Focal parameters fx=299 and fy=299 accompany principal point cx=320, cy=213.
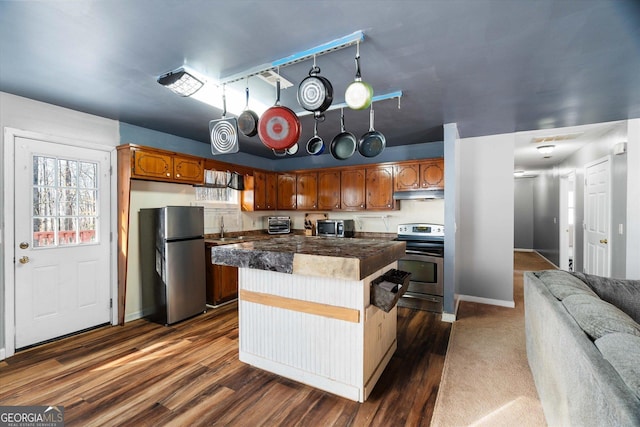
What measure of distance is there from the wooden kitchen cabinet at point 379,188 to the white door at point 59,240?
367 cm

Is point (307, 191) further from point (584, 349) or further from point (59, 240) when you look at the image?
point (584, 349)

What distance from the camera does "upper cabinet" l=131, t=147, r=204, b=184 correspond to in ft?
11.8

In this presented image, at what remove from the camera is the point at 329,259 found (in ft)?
6.48

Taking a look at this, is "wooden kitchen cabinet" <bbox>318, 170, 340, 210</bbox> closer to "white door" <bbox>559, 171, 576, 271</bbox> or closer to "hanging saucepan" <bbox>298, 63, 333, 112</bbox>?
"hanging saucepan" <bbox>298, 63, 333, 112</bbox>

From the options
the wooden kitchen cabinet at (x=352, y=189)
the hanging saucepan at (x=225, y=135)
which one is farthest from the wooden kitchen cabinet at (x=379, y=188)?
the hanging saucepan at (x=225, y=135)

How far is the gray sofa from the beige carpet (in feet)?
0.49

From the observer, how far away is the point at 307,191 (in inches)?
220

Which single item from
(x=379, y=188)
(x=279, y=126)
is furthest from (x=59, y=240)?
(x=379, y=188)

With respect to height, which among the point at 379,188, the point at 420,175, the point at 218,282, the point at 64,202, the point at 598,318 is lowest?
the point at 218,282

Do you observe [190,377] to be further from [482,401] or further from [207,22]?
[207,22]

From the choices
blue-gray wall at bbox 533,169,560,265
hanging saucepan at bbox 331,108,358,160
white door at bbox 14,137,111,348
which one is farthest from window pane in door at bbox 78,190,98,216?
blue-gray wall at bbox 533,169,560,265

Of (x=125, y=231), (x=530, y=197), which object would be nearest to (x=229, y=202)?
(x=125, y=231)

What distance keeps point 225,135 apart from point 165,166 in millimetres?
1555

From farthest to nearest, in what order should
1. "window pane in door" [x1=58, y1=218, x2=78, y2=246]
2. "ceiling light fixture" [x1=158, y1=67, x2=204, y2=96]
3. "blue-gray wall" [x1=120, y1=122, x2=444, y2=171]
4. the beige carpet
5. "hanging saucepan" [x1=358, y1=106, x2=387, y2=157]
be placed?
1. "blue-gray wall" [x1=120, y1=122, x2=444, y2=171]
2. "window pane in door" [x1=58, y1=218, x2=78, y2=246]
3. "hanging saucepan" [x1=358, y1=106, x2=387, y2=157]
4. "ceiling light fixture" [x1=158, y1=67, x2=204, y2=96]
5. the beige carpet
